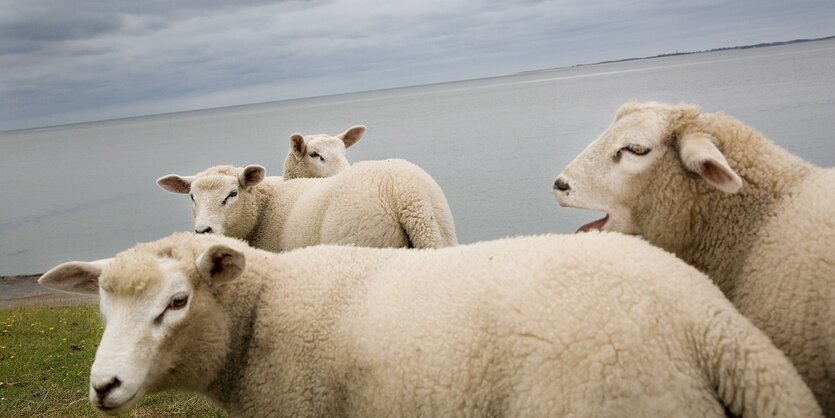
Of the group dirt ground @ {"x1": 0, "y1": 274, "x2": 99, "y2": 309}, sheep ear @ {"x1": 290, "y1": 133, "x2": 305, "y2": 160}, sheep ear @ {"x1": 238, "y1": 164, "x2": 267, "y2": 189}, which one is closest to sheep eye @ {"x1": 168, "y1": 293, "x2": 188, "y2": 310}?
sheep ear @ {"x1": 238, "y1": 164, "x2": 267, "y2": 189}

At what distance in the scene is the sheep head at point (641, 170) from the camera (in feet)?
14.2

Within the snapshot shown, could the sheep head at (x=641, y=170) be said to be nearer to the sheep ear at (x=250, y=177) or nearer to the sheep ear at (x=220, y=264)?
the sheep ear at (x=220, y=264)

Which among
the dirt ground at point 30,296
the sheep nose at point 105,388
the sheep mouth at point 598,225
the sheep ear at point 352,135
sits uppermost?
the sheep mouth at point 598,225

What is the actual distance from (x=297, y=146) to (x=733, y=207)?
7185 millimetres

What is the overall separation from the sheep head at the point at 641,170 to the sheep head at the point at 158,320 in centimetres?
229

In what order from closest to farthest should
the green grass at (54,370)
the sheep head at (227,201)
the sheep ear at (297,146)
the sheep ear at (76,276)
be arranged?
the sheep ear at (76,276)
the green grass at (54,370)
the sheep head at (227,201)
the sheep ear at (297,146)

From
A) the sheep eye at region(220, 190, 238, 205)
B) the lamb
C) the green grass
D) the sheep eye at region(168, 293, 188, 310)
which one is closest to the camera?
the lamb

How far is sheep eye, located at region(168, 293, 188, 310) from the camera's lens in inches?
147

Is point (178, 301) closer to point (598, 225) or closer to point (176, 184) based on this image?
point (598, 225)

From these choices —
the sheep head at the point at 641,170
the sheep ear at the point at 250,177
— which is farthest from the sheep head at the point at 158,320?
the sheep ear at the point at 250,177

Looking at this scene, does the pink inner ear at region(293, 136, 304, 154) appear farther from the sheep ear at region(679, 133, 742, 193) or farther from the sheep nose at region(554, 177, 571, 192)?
the sheep ear at region(679, 133, 742, 193)

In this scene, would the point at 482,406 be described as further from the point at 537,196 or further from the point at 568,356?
the point at 537,196

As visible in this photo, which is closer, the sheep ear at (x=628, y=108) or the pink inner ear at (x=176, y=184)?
the sheep ear at (x=628, y=108)

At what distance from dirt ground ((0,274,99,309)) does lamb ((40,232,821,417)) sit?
14429 mm
